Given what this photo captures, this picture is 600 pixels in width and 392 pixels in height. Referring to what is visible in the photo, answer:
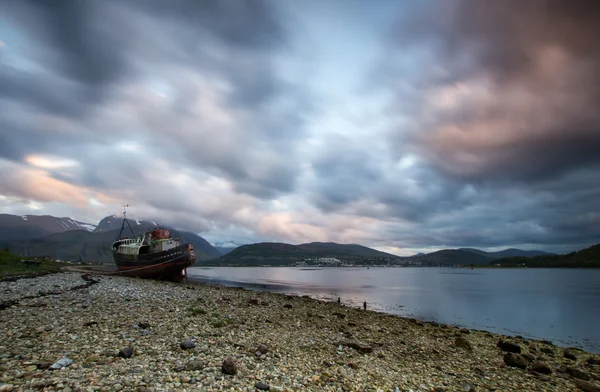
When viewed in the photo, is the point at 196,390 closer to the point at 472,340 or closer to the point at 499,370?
the point at 499,370

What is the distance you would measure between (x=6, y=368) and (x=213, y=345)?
7074 mm

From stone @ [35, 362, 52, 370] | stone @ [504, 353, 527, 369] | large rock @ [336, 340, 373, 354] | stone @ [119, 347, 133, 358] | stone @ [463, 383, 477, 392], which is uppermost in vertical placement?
stone @ [35, 362, 52, 370]

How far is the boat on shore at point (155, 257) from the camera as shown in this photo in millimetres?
68438

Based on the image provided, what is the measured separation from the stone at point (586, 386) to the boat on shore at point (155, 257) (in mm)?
68182

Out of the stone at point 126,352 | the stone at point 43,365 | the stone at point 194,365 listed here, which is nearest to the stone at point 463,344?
the stone at point 194,365

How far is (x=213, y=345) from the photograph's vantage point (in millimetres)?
14492

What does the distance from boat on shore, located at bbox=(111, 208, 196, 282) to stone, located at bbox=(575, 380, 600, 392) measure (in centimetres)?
6818

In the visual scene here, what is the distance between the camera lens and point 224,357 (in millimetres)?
12820

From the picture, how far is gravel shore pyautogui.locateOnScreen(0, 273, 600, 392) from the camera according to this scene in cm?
1013

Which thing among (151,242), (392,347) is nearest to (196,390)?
(392,347)

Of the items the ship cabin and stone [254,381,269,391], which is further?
the ship cabin

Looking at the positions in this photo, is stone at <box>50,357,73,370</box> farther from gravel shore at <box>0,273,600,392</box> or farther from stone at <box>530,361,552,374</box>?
stone at <box>530,361,552,374</box>

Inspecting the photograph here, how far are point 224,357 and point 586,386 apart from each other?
1758 cm

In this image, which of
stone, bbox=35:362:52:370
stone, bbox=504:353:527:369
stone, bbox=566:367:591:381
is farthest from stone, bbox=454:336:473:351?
stone, bbox=35:362:52:370
